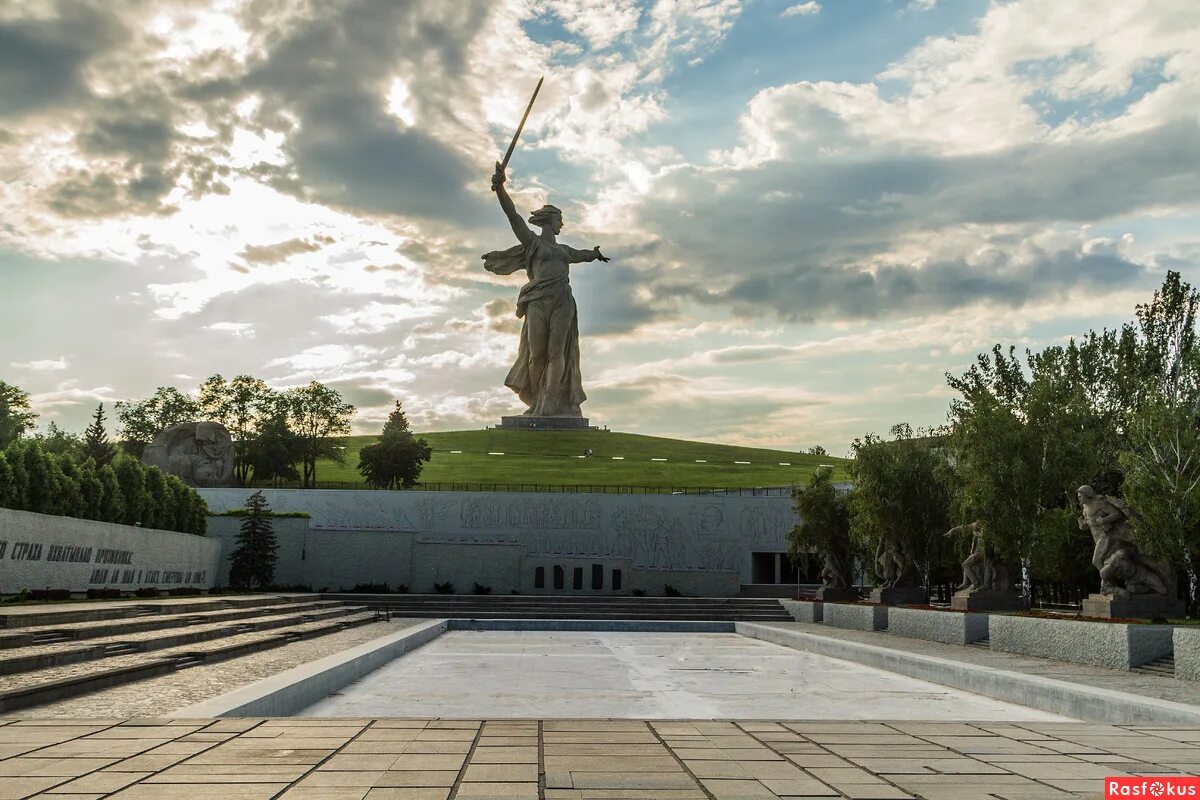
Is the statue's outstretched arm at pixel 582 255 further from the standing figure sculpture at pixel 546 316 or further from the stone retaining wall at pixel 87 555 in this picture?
the stone retaining wall at pixel 87 555

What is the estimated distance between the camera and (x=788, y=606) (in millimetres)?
31578

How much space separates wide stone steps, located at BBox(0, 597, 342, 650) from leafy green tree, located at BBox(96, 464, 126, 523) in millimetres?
6810

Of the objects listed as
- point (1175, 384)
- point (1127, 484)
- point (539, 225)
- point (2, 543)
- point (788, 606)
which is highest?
point (539, 225)

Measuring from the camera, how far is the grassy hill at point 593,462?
177 feet

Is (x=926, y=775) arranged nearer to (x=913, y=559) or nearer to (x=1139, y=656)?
(x=1139, y=656)

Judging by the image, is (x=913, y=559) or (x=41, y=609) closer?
(x=41, y=609)

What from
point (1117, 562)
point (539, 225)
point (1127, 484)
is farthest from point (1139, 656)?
point (539, 225)

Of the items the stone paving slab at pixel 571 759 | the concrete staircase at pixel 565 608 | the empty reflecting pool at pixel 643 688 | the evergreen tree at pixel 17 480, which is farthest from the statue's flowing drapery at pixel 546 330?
the stone paving slab at pixel 571 759

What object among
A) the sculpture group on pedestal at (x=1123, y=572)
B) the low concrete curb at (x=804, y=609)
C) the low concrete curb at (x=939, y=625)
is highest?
the sculpture group on pedestal at (x=1123, y=572)

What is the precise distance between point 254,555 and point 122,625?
2210cm

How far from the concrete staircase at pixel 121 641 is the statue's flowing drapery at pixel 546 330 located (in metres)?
42.8

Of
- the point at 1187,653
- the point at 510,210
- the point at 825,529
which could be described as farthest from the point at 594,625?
A: the point at 510,210

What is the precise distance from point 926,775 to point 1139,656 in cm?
963

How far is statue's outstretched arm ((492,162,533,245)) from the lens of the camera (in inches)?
2296
